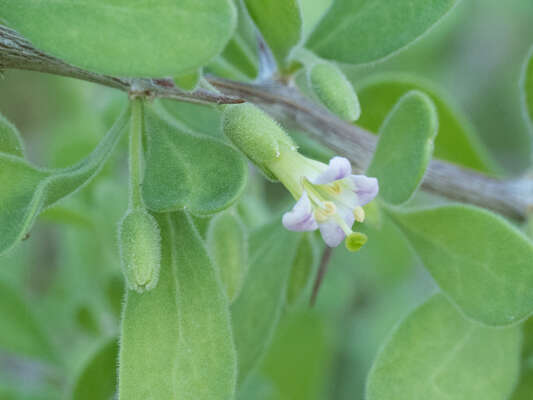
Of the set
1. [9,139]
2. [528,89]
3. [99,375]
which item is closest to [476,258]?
[528,89]

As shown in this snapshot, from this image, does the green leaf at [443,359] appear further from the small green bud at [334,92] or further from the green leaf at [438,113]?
the green leaf at [438,113]

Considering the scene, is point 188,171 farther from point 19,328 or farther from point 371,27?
point 19,328

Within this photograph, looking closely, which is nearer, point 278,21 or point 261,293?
point 278,21

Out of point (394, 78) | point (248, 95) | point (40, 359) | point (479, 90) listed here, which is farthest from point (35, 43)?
point (479, 90)

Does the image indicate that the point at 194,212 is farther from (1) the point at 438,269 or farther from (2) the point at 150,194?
(1) the point at 438,269

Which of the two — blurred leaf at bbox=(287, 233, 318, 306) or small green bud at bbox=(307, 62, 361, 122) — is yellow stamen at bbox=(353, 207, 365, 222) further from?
blurred leaf at bbox=(287, 233, 318, 306)

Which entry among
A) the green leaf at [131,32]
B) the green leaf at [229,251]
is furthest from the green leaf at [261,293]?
the green leaf at [131,32]

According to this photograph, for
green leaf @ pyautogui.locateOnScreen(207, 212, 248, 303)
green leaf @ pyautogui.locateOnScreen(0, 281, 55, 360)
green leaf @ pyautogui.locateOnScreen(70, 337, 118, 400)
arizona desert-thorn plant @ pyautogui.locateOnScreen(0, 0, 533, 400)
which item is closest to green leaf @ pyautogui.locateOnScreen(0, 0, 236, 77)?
arizona desert-thorn plant @ pyautogui.locateOnScreen(0, 0, 533, 400)
